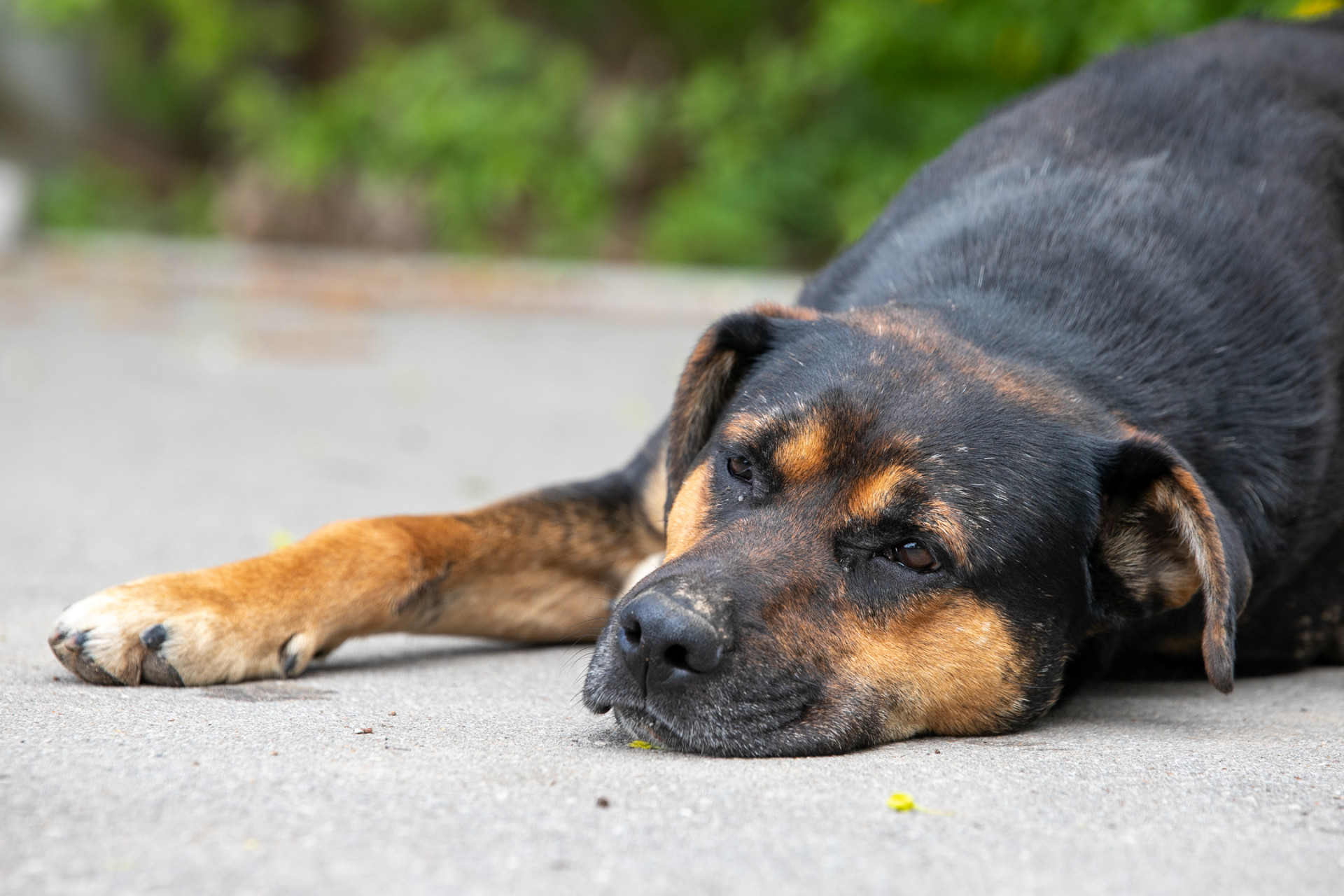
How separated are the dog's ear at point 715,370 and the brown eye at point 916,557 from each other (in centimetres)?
79

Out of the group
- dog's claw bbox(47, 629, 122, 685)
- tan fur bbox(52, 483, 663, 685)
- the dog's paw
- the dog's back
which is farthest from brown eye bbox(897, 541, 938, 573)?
dog's claw bbox(47, 629, 122, 685)

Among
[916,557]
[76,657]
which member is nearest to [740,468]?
[916,557]

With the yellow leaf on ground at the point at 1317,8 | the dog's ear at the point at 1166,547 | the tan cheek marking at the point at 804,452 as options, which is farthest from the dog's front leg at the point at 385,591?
the yellow leaf on ground at the point at 1317,8

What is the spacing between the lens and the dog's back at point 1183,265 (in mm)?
3734

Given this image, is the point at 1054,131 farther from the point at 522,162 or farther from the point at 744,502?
the point at 522,162

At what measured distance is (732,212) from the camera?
650 inches

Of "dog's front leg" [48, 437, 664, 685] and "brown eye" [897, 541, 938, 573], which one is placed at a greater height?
"brown eye" [897, 541, 938, 573]

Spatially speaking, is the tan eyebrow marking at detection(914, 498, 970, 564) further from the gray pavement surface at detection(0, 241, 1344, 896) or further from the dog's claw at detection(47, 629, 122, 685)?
the dog's claw at detection(47, 629, 122, 685)

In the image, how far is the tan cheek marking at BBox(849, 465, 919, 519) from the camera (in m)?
3.21

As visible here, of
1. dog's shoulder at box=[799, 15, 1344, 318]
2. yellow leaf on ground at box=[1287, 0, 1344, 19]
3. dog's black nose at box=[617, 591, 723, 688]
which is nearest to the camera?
dog's black nose at box=[617, 591, 723, 688]

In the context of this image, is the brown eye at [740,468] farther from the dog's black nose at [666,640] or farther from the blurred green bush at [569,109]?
the blurred green bush at [569,109]

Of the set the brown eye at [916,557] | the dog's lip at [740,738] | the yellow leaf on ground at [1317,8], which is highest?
the yellow leaf on ground at [1317,8]

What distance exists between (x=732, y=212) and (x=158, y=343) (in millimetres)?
7438

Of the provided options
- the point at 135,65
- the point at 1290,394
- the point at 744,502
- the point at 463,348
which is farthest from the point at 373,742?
the point at 135,65
